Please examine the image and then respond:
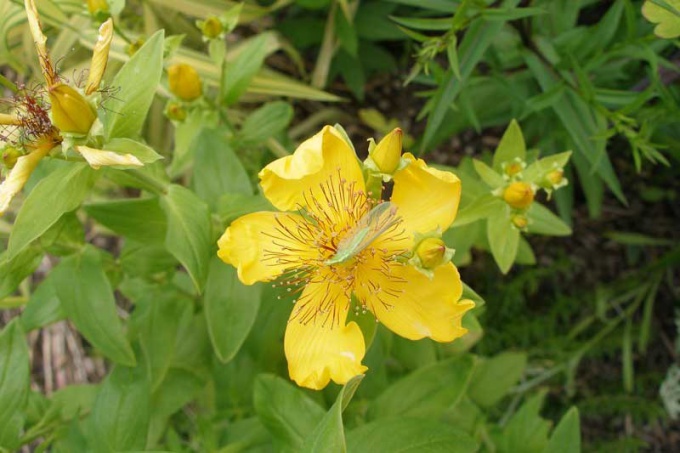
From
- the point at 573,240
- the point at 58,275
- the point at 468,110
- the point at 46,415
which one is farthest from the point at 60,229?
the point at 573,240

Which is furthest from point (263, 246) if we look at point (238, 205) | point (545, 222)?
point (545, 222)

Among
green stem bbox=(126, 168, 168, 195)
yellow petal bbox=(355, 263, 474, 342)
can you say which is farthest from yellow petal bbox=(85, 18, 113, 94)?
yellow petal bbox=(355, 263, 474, 342)

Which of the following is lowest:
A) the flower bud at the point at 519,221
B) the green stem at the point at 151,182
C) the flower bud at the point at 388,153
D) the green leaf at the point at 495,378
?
the green leaf at the point at 495,378

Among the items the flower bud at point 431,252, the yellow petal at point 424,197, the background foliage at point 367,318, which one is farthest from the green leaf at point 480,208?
the flower bud at point 431,252

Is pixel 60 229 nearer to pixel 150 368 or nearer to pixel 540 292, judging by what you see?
pixel 150 368

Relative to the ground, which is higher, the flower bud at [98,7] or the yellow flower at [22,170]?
the flower bud at [98,7]

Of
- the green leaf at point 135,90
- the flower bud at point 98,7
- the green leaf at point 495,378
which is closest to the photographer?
the green leaf at point 135,90

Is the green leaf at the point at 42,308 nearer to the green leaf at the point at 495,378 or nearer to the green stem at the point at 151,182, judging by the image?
the green stem at the point at 151,182
